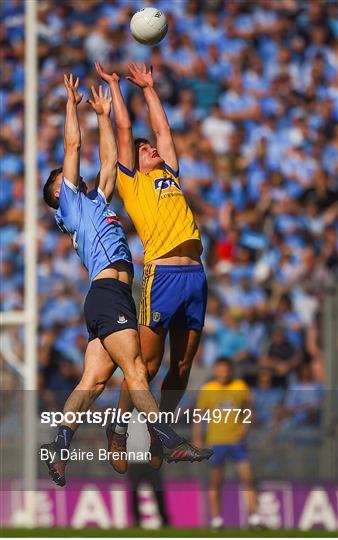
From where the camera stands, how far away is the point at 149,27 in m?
11.5

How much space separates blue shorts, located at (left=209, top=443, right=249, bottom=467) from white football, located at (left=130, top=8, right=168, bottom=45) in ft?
25.3

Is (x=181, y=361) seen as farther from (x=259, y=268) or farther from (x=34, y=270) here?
(x=259, y=268)

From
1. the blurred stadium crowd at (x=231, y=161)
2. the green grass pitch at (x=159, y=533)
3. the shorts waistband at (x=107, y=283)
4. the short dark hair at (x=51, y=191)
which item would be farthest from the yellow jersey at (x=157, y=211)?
the blurred stadium crowd at (x=231, y=161)

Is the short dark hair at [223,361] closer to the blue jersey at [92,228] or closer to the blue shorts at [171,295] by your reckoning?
the blue shorts at [171,295]

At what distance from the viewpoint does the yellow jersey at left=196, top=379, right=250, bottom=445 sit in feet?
55.5

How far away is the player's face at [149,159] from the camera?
11.6m

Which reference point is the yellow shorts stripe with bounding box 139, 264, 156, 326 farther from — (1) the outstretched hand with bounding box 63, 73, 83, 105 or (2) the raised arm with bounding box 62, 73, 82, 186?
(1) the outstretched hand with bounding box 63, 73, 83, 105

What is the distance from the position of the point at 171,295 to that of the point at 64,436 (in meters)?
1.36

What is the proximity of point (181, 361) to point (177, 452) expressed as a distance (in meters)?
1.06

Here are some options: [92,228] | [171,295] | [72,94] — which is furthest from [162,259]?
[72,94]

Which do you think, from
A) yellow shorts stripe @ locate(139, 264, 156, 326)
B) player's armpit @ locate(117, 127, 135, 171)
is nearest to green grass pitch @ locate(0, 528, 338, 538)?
yellow shorts stripe @ locate(139, 264, 156, 326)

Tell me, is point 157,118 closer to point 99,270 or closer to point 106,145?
point 106,145

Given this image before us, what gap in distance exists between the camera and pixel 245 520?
18.7m

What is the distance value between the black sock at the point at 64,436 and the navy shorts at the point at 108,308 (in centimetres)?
76
